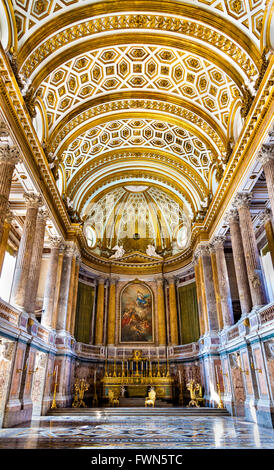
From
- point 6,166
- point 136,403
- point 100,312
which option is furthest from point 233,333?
point 6,166

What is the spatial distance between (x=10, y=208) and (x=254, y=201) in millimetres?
14257

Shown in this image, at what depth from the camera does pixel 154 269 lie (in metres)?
28.3

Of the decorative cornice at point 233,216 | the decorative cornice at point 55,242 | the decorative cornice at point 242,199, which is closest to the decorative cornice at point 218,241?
the decorative cornice at point 233,216

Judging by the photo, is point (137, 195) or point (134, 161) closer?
point (134, 161)

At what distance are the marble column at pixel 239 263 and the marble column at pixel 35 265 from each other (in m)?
9.88

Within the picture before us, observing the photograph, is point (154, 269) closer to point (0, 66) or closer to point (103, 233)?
point (103, 233)

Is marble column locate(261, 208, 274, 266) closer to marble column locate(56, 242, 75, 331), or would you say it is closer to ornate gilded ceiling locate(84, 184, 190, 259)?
ornate gilded ceiling locate(84, 184, 190, 259)

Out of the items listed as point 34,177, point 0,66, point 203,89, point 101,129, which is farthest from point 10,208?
point 203,89

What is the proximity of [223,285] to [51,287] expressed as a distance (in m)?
10.3

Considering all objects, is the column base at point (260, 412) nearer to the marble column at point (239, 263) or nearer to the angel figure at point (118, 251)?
the marble column at point (239, 263)

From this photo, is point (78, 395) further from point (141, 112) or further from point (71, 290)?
point (141, 112)

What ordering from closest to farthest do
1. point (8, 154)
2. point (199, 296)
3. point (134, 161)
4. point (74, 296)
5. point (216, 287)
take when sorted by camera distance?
point (8, 154)
point (216, 287)
point (74, 296)
point (199, 296)
point (134, 161)

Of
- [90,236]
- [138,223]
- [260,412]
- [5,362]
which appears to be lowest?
[260,412]

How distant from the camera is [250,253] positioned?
48.2 feet
